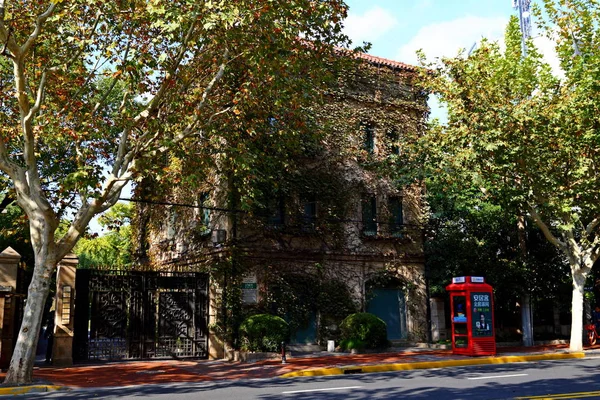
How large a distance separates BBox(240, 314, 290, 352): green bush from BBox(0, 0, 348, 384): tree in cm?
669

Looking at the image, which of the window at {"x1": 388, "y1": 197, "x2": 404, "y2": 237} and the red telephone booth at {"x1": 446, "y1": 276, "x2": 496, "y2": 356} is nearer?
the red telephone booth at {"x1": 446, "y1": 276, "x2": 496, "y2": 356}

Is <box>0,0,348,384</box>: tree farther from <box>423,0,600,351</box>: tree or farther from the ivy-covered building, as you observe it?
<box>423,0,600,351</box>: tree

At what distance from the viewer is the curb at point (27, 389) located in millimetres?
12609

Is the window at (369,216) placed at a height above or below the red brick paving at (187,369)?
above

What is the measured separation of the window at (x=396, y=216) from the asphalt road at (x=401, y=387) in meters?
10.2

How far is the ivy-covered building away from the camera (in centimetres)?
2128

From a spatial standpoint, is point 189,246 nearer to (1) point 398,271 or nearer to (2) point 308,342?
(2) point 308,342

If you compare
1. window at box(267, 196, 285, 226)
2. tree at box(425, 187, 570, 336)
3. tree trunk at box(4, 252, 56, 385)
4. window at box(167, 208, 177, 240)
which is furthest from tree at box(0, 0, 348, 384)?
tree at box(425, 187, 570, 336)

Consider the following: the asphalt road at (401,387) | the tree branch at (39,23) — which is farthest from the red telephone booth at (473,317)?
the tree branch at (39,23)

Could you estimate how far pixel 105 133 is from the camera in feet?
49.0

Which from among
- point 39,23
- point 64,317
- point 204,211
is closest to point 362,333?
point 204,211

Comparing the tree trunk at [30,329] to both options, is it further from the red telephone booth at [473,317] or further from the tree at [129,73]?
the red telephone booth at [473,317]

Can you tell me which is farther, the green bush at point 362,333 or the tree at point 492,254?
the tree at point 492,254

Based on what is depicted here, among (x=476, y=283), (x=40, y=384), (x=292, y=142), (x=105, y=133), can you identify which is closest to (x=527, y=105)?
(x=476, y=283)
